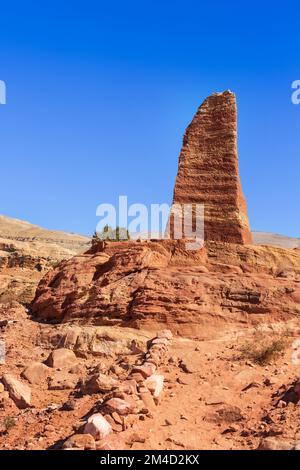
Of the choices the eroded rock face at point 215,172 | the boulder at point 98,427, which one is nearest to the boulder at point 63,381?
the boulder at point 98,427

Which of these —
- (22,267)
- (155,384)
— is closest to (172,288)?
(155,384)

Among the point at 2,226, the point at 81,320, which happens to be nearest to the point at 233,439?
the point at 81,320

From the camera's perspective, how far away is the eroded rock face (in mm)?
13094

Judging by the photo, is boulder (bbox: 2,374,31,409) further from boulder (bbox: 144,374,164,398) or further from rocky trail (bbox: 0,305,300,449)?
boulder (bbox: 144,374,164,398)

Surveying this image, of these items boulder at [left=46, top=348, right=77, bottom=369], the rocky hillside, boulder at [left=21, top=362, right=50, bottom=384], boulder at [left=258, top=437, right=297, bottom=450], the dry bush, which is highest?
the rocky hillside

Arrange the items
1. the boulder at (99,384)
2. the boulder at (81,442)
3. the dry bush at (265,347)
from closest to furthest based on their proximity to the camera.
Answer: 1. the boulder at (81,442)
2. the boulder at (99,384)
3. the dry bush at (265,347)

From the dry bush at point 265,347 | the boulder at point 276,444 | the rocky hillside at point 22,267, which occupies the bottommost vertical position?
the boulder at point 276,444

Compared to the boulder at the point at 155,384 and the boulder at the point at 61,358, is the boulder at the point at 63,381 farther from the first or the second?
the boulder at the point at 155,384

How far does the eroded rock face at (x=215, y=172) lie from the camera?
43.0 ft

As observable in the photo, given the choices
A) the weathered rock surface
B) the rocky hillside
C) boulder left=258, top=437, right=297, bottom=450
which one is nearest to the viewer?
Result: boulder left=258, top=437, right=297, bottom=450

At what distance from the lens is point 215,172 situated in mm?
13672

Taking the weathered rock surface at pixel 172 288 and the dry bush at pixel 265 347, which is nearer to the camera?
the dry bush at pixel 265 347

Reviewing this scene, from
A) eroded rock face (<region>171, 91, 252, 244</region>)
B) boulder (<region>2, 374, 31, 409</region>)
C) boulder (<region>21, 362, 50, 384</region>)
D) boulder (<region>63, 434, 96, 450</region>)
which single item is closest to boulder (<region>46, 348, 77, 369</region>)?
boulder (<region>21, 362, 50, 384</region>)

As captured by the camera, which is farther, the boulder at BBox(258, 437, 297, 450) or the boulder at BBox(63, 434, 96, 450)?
the boulder at BBox(63, 434, 96, 450)
